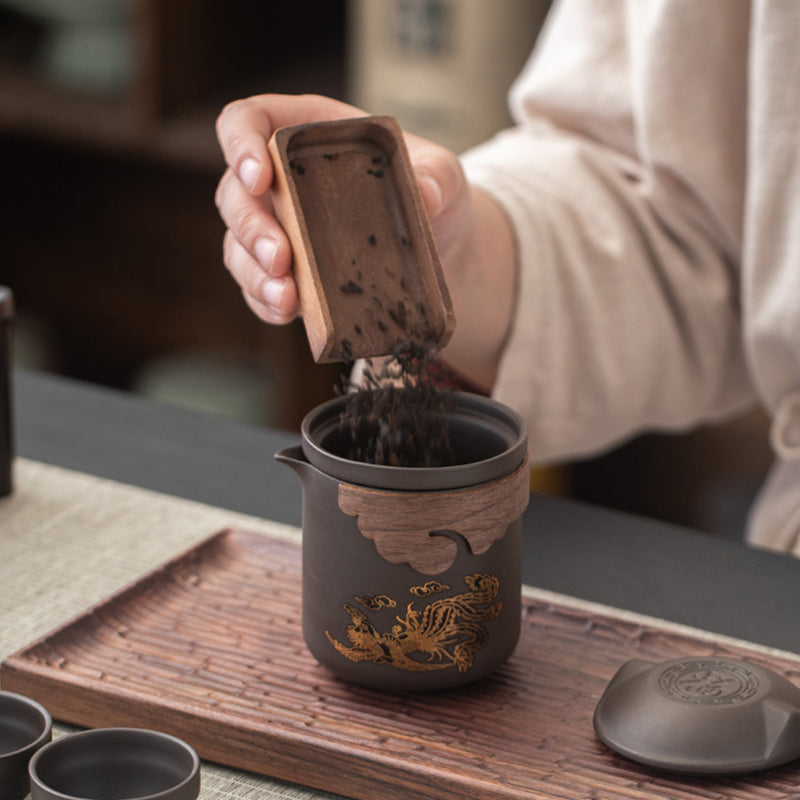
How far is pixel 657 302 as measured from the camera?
3.41 ft

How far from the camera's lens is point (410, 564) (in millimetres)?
579

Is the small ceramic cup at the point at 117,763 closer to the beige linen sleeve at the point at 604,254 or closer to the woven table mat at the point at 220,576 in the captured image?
the woven table mat at the point at 220,576

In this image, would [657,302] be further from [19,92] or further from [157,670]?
[19,92]

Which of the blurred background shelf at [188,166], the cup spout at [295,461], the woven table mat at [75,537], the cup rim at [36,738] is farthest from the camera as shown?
the blurred background shelf at [188,166]

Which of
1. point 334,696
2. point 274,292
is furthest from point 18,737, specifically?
point 274,292

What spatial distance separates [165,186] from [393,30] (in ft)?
2.28

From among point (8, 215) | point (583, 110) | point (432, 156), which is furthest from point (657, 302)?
point (8, 215)

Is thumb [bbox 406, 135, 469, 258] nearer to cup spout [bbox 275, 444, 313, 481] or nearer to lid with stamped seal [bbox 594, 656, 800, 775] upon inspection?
cup spout [bbox 275, 444, 313, 481]

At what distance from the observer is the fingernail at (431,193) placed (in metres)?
0.72

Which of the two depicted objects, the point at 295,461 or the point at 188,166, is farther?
the point at 188,166

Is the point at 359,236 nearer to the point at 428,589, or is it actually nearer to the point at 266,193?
the point at 266,193

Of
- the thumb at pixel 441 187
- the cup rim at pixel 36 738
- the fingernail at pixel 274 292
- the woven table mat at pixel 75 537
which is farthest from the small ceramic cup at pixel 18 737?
the thumb at pixel 441 187

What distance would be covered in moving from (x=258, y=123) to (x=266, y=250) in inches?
4.1

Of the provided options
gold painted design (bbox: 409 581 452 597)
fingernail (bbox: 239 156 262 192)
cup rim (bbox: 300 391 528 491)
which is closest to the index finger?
fingernail (bbox: 239 156 262 192)
